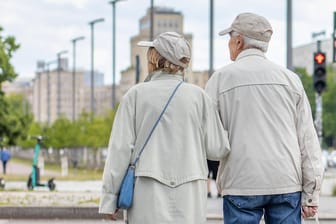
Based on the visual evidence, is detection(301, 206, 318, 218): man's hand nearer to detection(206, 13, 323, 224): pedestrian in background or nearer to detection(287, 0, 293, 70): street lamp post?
detection(206, 13, 323, 224): pedestrian in background

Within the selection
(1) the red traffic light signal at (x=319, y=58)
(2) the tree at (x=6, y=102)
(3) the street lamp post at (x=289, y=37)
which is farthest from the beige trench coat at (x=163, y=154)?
(2) the tree at (x=6, y=102)

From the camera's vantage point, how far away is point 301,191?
18.6 ft

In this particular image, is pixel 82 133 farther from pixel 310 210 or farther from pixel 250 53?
pixel 310 210

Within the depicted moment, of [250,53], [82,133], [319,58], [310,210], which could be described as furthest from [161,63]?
[82,133]

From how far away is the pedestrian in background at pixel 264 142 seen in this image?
18.3 feet

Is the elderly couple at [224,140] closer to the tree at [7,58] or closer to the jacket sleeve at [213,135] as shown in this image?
the jacket sleeve at [213,135]

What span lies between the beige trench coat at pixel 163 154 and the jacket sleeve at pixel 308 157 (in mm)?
581

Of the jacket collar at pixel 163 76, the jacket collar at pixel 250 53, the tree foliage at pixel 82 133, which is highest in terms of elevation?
the jacket collar at pixel 250 53

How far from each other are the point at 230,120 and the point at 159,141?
1.63ft

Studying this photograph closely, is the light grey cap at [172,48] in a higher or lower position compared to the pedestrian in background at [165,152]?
higher

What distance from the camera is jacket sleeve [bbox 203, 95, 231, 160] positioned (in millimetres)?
5473

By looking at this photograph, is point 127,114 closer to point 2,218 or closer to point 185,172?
point 185,172

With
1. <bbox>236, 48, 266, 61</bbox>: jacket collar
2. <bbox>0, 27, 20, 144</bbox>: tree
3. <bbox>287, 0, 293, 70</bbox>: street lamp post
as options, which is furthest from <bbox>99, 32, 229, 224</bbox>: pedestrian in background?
<bbox>0, 27, 20, 144</bbox>: tree

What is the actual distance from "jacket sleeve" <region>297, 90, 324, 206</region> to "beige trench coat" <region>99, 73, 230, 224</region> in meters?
0.58
